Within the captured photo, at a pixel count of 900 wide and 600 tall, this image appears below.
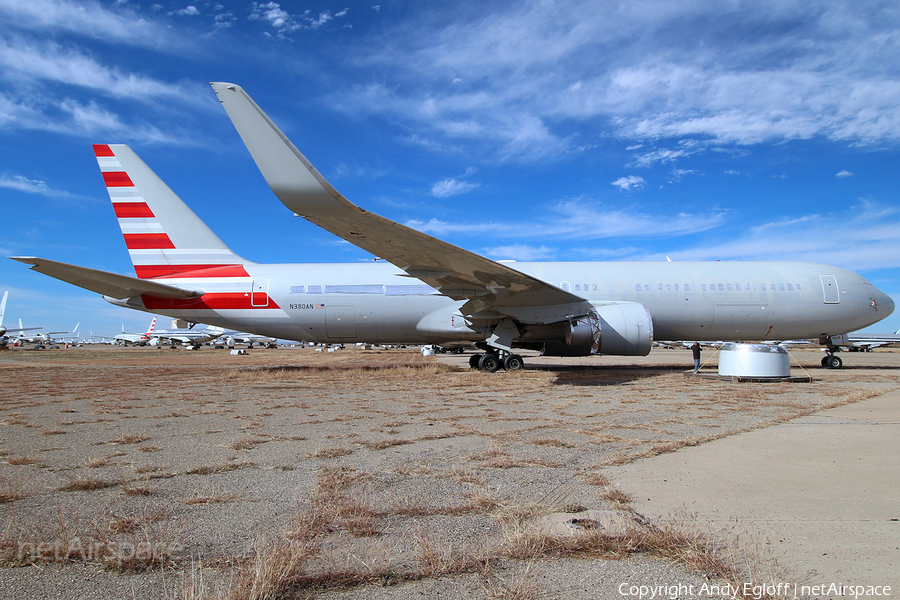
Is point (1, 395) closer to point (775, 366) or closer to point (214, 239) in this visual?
point (214, 239)

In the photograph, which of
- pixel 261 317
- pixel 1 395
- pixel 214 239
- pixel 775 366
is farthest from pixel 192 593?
pixel 214 239

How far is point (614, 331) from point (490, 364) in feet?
14.1

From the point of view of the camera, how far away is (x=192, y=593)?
196 cm

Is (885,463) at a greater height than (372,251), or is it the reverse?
(372,251)

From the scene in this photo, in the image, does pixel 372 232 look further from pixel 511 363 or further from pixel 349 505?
pixel 349 505

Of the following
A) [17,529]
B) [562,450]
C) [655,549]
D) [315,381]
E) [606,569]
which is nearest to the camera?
[606,569]

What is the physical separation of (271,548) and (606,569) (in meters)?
1.65

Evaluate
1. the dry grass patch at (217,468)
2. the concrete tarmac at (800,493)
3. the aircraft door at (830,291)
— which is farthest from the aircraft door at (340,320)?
the aircraft door at (830,291)

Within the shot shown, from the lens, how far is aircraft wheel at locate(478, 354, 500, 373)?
15547mm

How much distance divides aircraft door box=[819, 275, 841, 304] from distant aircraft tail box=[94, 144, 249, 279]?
18.8 metres

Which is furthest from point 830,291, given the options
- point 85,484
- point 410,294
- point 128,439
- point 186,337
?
point 186,337

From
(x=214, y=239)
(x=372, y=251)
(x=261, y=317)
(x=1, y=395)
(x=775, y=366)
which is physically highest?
(x=214, y=239)

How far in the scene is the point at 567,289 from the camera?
15.5m

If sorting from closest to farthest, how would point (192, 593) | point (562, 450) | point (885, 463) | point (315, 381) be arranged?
A: 1. point (192, 593)
2. point (885, 463)
3. point (562, 450)
4. point (315, 381)
